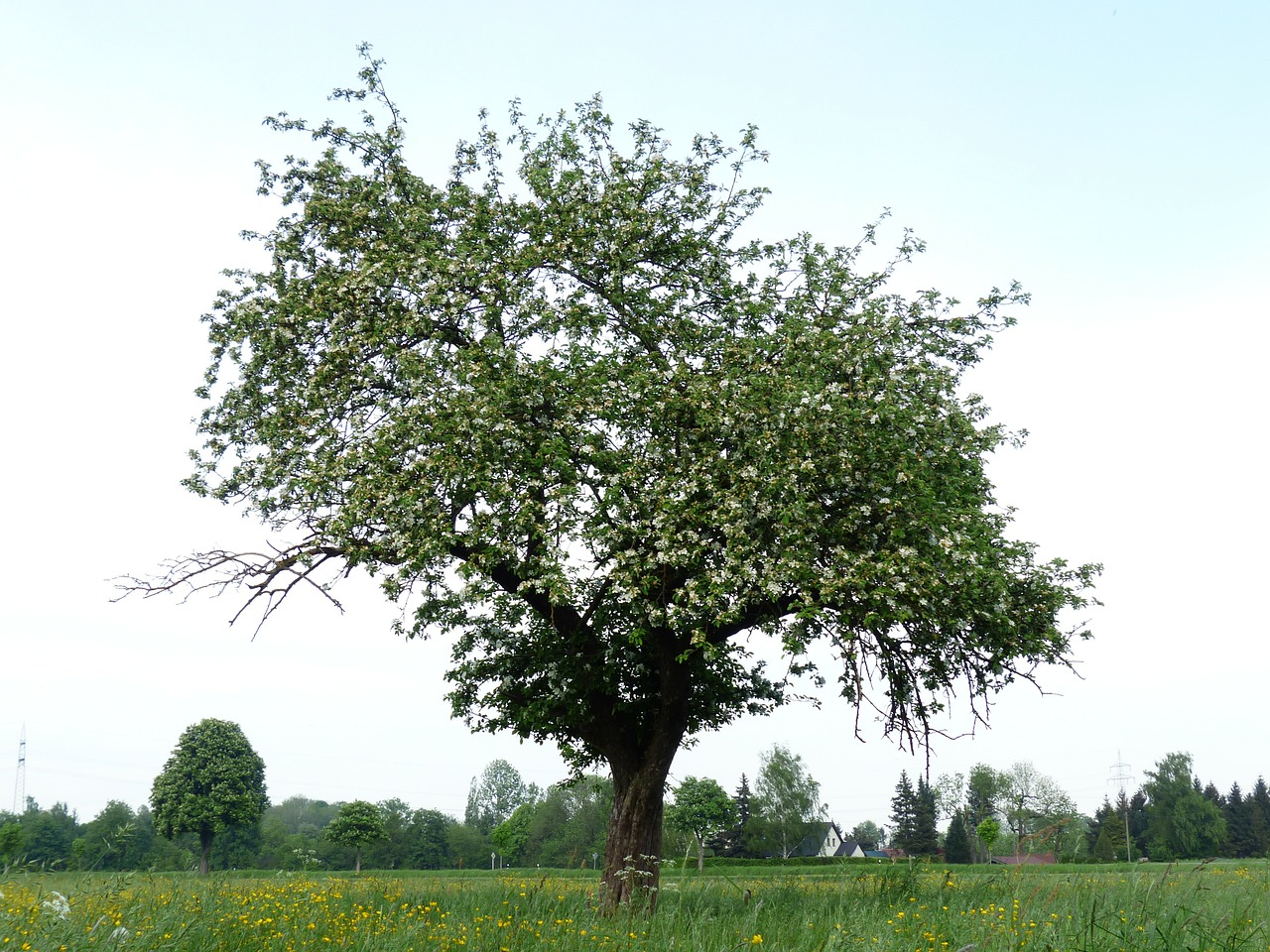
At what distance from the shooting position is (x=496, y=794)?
5305 inches

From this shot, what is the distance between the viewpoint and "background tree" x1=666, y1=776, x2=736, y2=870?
202ft

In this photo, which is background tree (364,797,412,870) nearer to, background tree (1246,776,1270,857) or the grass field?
the grass field

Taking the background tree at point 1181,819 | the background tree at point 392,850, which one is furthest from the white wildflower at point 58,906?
the background tree at point 1181,819

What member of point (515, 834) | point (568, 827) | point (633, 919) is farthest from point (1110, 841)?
point (633, 919)

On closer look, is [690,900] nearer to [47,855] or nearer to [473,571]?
[473,571]

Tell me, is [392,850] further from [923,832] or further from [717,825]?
[923,832]

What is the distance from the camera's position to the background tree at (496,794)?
431ft

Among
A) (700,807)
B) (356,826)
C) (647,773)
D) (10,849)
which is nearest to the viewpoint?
(10,849)

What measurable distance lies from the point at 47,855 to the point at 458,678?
31.4 ft

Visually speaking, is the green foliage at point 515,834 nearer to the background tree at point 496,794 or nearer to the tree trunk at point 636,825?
the background tree at point 496,794

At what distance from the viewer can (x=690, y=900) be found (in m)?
13.1

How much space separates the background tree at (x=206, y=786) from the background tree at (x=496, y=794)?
7148cm

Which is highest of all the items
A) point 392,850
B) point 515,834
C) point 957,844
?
point 957,844

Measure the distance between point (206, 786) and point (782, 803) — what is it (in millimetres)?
45724
